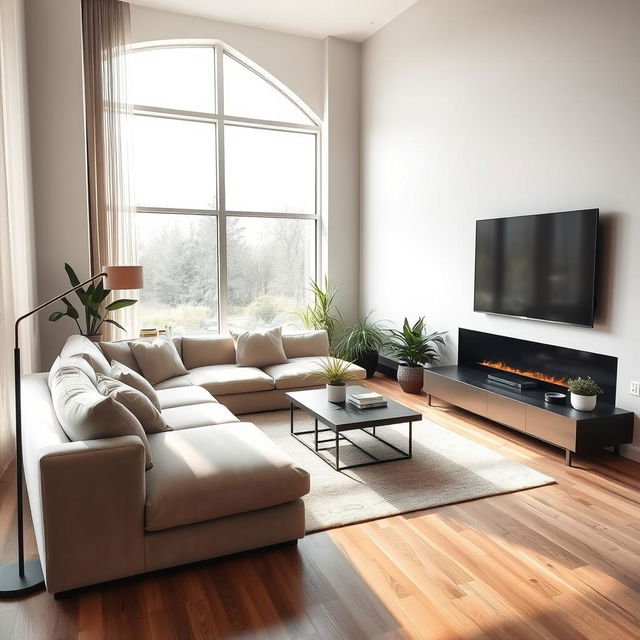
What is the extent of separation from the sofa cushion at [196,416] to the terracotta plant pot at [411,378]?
250cm

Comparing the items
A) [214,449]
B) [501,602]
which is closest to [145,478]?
[214,449]

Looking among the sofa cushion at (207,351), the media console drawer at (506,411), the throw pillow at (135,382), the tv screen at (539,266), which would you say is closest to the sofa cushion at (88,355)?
the throw pillow at (135,382)

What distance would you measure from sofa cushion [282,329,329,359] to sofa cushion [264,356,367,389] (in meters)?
0.29

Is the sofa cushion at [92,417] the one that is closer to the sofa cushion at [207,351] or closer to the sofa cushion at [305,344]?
the sofa cushion at [207,351]

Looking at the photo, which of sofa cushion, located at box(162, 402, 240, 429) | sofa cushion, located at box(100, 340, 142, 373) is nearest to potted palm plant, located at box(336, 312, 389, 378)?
sofa cushion, located at box(100, 340, 142, 373)

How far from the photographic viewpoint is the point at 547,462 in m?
3.78

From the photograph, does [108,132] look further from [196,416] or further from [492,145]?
[492,145]

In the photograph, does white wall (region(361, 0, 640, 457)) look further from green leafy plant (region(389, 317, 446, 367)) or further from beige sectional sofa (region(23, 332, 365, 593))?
beige sectional sofa (region(23, 332, 365, 593))

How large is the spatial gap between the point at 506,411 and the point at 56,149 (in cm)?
460

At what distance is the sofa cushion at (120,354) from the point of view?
187 inches

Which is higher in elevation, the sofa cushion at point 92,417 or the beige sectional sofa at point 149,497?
the sofa cushion at point 92,417

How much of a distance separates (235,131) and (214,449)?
191 inches

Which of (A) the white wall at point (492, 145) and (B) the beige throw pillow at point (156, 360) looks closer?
(A) the white wall at point (492, 145)

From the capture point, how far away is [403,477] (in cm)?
350
